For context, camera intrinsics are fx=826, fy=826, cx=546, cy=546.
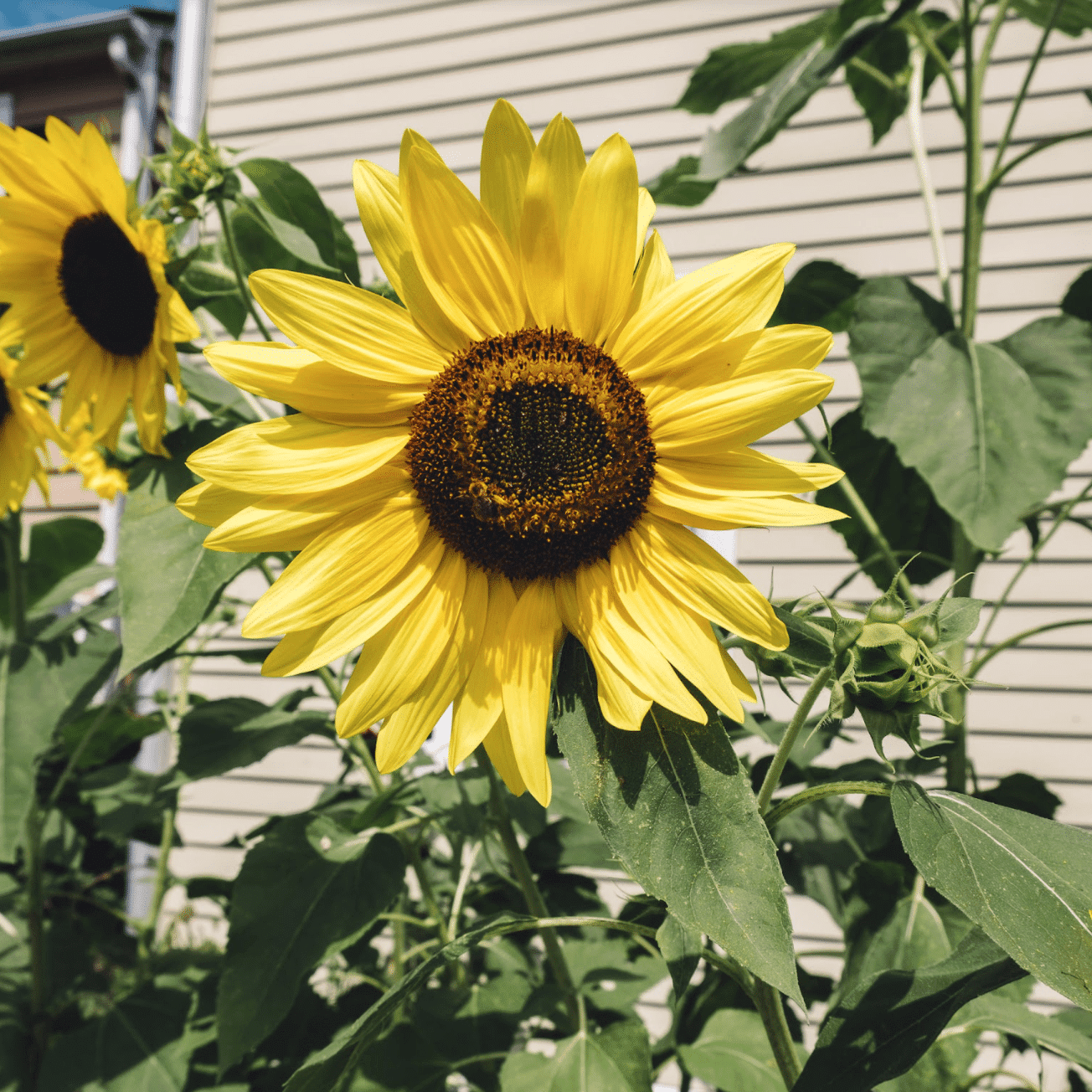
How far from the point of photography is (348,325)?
1.90 ft

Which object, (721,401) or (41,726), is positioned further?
(41,726)

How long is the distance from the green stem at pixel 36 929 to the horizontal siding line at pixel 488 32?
3.07 metres

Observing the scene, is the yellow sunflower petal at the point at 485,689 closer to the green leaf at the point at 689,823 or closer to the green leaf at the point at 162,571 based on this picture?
the green leaf at the point at 689,823

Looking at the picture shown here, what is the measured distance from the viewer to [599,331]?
592mm

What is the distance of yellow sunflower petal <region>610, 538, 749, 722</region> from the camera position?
53 cm

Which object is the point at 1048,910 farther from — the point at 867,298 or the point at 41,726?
the point at 41,726

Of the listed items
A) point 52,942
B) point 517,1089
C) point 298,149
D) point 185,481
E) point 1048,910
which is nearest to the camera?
point 1048,910

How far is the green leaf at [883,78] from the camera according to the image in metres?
1.36

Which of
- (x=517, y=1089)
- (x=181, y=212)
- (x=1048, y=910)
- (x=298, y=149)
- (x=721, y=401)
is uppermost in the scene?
(x=298, y=149)

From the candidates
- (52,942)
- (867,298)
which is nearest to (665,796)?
(867,298)

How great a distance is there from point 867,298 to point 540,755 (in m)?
0.76

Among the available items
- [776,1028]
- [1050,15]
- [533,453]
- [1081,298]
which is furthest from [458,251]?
[1050,15]

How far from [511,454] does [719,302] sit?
18 cm

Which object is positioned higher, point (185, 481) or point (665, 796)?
point (185, 481)
